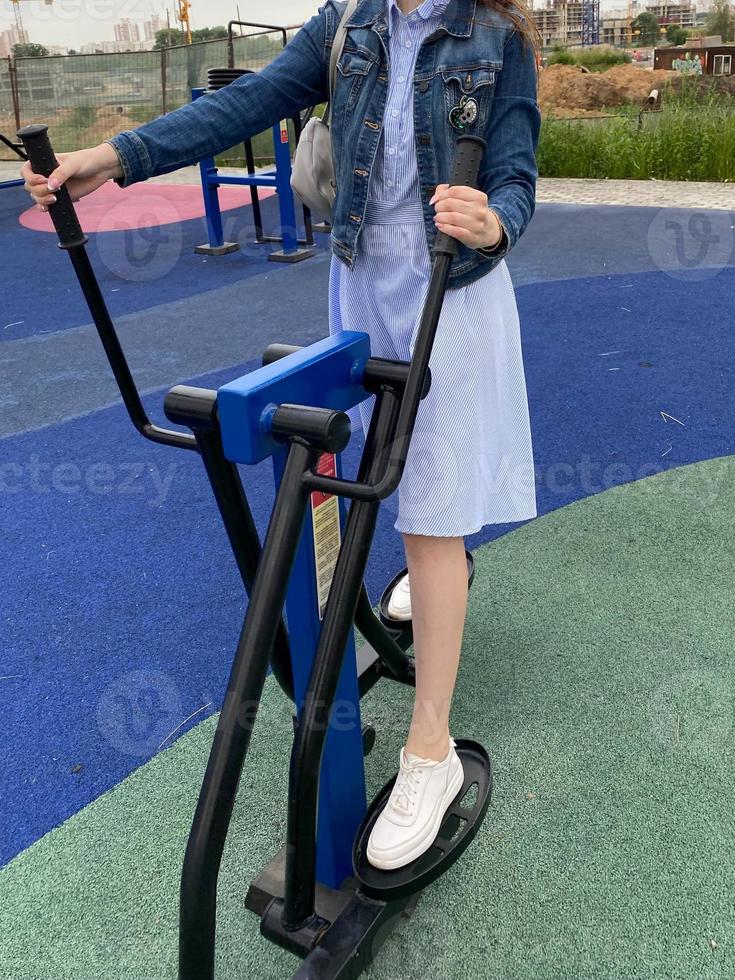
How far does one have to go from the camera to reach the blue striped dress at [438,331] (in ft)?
4.11

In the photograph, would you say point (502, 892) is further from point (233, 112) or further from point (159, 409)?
point (159, 409)

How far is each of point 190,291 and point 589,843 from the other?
4319 mm

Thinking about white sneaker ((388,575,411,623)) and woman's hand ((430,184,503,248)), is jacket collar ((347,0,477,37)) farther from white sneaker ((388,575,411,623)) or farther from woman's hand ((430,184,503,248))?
white sneaker ((388,575,411,623))

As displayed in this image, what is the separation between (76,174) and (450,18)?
545 mm

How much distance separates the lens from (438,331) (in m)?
1.28

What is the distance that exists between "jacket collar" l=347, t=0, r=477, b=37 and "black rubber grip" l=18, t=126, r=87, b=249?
495 mm

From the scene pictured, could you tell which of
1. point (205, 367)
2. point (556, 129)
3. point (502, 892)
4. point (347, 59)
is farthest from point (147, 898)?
point (556, 129)

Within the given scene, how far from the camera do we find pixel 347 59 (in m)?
1.26

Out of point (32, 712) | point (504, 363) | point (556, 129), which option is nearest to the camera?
point (504, 363)

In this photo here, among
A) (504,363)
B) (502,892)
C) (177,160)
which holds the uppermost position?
(177,160)

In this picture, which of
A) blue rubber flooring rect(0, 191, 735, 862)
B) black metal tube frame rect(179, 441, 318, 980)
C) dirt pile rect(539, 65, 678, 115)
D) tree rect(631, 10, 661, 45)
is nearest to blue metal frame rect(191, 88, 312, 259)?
blue rubber flooring rect(0, 191, 735, 862)
